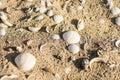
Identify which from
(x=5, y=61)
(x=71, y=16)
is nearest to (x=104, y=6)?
(x=71, y=16)

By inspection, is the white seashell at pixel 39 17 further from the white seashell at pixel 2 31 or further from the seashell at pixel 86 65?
the seashell at pixel 86 65

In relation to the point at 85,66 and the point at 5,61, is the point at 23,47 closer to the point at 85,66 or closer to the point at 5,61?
the point at 5,61

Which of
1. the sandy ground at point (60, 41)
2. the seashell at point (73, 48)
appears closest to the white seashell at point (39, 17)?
the sandy ground at point (60, 41)

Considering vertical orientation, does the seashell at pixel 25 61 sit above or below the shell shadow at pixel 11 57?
below

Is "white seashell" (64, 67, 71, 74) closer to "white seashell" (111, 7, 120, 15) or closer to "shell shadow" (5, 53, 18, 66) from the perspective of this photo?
"shell shadow" (5, 53, 18, 66)

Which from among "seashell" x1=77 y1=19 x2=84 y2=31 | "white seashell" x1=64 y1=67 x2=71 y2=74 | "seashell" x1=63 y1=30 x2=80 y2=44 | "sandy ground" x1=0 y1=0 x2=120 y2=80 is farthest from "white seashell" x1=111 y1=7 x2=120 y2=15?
"white seashell" x1=64 y1=67 x2=71 y2=74

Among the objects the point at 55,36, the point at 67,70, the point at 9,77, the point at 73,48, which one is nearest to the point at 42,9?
the point at 55,36
